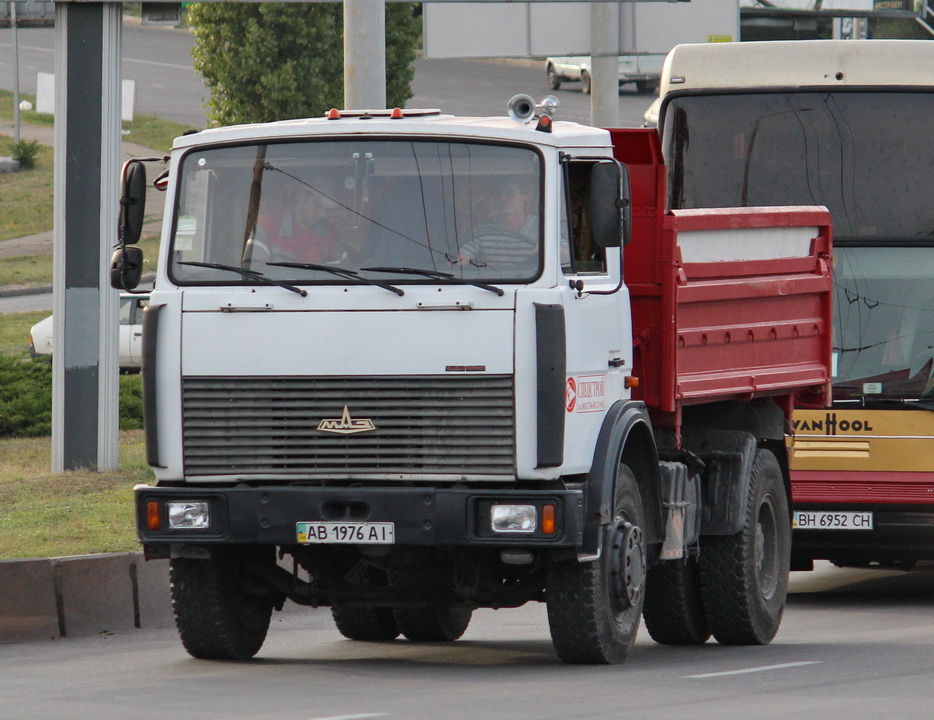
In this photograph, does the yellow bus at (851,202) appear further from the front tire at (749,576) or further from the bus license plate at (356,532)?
the bus license plate at (356,532)

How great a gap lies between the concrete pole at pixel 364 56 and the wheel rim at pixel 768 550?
13.8ft

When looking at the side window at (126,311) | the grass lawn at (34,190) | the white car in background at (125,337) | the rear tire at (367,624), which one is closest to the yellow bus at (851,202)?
the rear tire at (367,624)

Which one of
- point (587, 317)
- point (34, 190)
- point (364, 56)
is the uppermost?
point (34, 190)

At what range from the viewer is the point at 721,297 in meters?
9.94

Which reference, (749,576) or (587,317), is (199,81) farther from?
(587,317)

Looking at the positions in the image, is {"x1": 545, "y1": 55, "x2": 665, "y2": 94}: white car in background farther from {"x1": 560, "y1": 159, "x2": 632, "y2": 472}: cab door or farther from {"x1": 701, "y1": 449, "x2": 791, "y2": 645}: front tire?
{"x1": 560, "y1": 159, "x2": 632, "y2": 472}: cab door

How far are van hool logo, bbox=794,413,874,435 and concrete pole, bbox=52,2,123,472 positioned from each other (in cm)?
555

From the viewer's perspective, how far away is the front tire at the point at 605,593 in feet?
27.9

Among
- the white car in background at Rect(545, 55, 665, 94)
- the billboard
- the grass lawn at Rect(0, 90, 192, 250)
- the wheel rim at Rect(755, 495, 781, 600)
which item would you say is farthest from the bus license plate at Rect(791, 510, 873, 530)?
the white car in background at Rect(545, 55, 665, 94)

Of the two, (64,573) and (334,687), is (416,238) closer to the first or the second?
(334,687)

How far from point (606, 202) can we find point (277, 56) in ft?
88.3

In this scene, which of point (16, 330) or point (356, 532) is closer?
point (356, 532)

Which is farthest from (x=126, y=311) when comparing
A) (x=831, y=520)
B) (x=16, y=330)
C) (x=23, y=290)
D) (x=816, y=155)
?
(x=831, y=520)

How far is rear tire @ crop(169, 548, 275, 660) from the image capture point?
8.95 m
